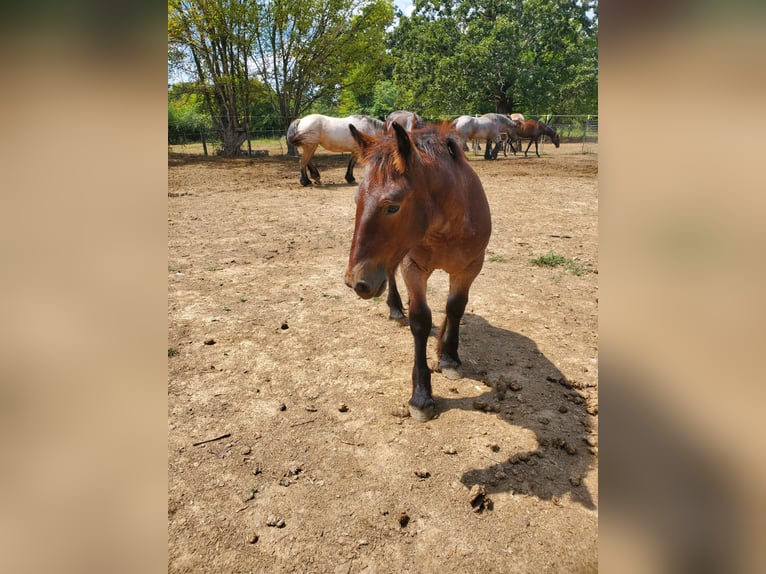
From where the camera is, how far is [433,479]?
242 centimetres

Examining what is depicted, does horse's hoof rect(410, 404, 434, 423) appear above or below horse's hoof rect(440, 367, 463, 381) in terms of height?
below

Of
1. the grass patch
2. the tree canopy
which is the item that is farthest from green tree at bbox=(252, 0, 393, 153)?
the grass patch

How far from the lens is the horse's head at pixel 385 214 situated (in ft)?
7.53

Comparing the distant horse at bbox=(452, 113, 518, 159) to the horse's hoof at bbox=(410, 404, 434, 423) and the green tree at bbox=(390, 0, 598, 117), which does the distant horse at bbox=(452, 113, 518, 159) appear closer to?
the green tree at bbox=(390, 0, 598, 117)

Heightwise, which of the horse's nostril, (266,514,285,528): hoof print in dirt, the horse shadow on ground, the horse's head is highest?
the horse's head

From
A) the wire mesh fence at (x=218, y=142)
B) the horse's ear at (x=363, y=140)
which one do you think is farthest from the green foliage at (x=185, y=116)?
the horse's ear at (x=363, y=140)

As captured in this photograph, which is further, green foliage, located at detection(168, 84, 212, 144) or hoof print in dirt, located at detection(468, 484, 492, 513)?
green foliage, located at detection(168, 84, 212, 144)

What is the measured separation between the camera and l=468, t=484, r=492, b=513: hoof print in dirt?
222 cm

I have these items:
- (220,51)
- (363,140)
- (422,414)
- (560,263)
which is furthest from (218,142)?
(422,414)

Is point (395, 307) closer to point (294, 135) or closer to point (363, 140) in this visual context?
point (363, 140)

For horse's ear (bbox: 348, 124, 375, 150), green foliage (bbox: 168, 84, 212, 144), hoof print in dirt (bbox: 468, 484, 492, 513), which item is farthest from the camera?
green foliage (bbox: 168, 84, 212, 144)

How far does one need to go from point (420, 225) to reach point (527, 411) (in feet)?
5.12

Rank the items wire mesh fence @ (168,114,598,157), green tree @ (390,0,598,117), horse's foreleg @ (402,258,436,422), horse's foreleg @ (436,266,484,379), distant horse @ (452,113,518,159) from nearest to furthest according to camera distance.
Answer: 1. horse's foreleg @ (402,258,436,422)
2. horse's foreleg @ (436,266,484,379)
3. distant horse @ (452,113,518,159)
4. wire mesh fence @ (168,114,598,157)
5. green tree @ (390,0,598,117)
